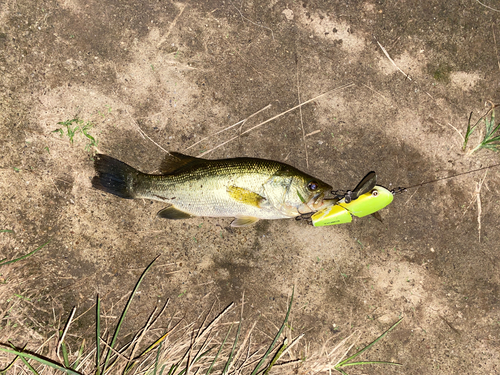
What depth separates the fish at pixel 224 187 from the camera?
9.50 ft

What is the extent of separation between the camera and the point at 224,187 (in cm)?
292

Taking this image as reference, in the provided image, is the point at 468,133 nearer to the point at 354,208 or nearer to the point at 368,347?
the point at 354,208

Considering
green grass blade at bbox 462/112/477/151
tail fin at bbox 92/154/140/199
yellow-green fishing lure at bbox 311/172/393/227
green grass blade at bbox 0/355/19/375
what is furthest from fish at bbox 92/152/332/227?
green grass blade at bbox 0/355/19/375

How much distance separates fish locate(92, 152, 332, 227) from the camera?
289 cm

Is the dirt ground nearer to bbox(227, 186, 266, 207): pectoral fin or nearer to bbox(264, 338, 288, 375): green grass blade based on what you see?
bbox(264, 338, 288, 375): green grass blade

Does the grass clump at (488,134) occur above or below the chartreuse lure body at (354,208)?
above

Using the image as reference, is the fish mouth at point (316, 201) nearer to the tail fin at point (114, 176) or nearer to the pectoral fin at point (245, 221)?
the pectoral fin at point (245, 221)

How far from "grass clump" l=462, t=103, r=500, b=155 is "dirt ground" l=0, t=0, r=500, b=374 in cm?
10

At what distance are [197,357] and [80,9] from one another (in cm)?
432

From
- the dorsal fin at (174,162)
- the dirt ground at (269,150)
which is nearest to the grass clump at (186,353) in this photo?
the dirt ground at (269,150)

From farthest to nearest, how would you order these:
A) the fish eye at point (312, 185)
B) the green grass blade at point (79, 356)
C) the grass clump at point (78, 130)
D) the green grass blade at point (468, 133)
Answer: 1. the green grass blade at point (468, 133)
2. the grass clump at point (78, 130)
3. the green grass blade at point (79, 356)
4. the fish eye at point (312, 185)

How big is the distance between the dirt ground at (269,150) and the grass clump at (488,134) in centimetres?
Answer: 10

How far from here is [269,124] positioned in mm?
3412

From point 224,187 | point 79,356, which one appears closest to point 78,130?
point 224,187
